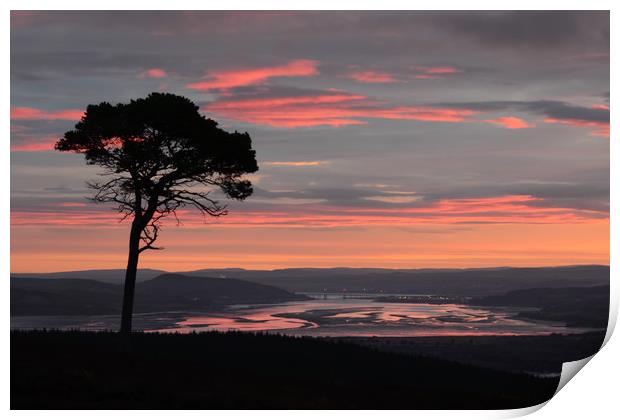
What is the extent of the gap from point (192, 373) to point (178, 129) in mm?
8825

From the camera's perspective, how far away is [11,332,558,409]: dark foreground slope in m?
25.4

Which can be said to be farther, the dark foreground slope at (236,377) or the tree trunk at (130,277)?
the tree trunk at (130,277)

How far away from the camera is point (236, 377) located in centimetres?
2812

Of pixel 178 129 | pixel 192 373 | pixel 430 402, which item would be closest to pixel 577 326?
pixel 430 402

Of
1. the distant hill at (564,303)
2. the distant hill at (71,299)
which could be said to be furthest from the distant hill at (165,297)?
the distant hill at (564,303)

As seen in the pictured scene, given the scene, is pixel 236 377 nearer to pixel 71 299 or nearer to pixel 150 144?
pixel 150 144

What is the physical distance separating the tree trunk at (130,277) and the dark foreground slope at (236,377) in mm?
767

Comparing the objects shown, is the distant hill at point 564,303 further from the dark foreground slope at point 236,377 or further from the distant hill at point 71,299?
the distant hill at point 71,299

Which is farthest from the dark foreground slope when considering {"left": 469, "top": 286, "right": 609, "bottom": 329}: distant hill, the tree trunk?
{"left": 469, "top": 286, "right": 609, "bottom": 329}: distant hill

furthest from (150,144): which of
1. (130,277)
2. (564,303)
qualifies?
(564,303)

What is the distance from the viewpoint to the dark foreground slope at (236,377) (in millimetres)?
25422

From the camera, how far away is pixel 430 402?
2642 centimetres
